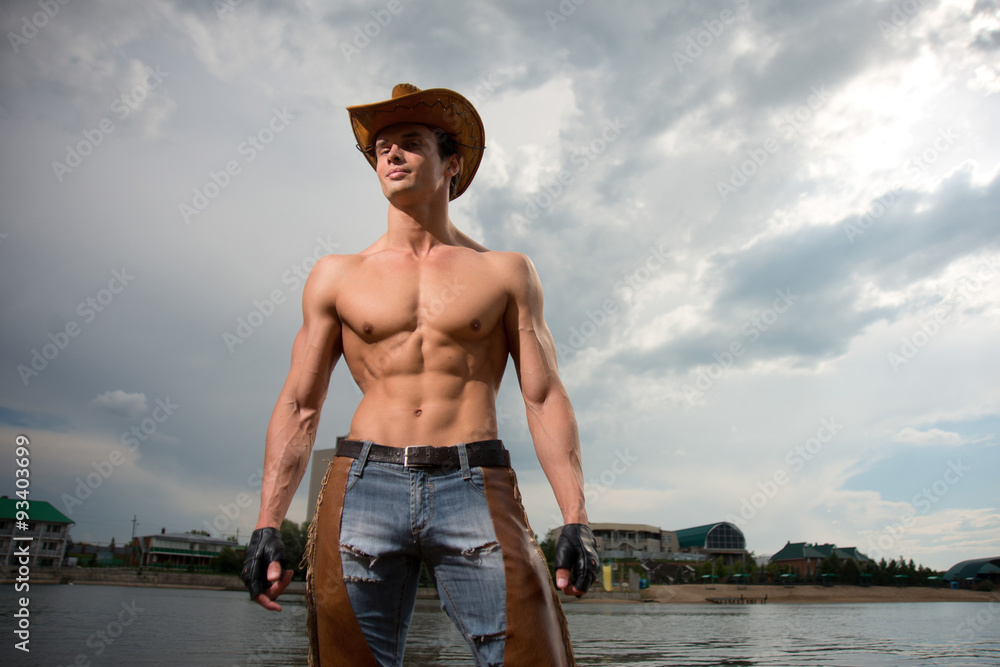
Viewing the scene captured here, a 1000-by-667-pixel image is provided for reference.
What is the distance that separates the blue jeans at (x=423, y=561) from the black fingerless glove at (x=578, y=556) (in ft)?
0.30

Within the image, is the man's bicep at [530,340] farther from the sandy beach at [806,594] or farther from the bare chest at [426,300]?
the sandy beach at [806,594]

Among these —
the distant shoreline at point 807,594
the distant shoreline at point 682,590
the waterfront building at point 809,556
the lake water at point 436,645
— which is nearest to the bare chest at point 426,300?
the lake water at point 436,645

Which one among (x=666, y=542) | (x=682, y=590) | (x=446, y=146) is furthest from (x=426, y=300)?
(x=666, y=542)

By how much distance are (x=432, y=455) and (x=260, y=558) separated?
26.8 inches

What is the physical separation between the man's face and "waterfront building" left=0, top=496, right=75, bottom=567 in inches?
2789

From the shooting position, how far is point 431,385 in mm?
2438

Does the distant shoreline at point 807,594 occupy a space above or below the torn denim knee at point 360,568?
below

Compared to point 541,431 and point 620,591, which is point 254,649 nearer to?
point 541,431

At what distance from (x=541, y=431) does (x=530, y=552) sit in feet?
1.51

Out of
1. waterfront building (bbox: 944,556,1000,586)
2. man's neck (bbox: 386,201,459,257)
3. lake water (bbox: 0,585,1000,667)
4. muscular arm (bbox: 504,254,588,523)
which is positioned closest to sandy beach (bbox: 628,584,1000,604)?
waterfront building (bbox: 944,556,1000,586)

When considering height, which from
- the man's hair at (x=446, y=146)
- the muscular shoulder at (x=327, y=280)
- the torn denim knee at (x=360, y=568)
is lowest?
the torn denim knee at (x=360, y=568)

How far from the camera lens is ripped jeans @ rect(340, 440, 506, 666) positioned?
7.13 feet

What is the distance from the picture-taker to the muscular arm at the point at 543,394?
2428mm

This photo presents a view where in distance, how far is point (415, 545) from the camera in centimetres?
225
